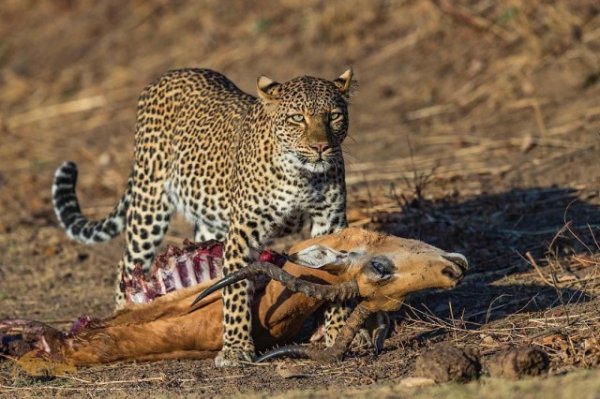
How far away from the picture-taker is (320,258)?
623 centimetres

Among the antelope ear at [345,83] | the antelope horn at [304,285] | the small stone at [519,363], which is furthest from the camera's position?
the antelope ear at [345,83]

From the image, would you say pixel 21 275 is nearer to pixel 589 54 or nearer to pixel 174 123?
pixel 174 123

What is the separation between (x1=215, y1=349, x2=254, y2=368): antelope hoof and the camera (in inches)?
263

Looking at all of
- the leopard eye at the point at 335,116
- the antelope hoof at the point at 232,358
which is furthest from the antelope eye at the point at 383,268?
the leopard eye at the point at 335,116

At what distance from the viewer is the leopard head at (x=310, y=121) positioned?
22.3 feet

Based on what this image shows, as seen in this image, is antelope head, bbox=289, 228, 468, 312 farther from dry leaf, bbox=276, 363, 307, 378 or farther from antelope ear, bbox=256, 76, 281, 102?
antelope ear, bbox=256, 76, 281, 102

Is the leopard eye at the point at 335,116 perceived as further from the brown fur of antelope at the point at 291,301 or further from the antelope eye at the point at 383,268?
the antelope eye at the point at 383,268

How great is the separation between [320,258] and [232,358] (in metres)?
0.87

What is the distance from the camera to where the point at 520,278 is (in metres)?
7.86

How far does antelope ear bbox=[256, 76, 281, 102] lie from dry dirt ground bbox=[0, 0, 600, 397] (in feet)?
4.79

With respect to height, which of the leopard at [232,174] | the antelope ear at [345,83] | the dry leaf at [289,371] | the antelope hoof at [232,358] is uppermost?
the antelope ear at [345,83]

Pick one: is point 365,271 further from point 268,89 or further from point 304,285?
point 268,89

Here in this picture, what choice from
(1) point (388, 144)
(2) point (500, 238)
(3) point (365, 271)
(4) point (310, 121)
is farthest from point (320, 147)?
(1) point (388, 144)

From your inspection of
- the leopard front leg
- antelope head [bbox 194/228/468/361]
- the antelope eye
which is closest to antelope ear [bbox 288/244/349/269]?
antelope head [bbox 194/228/468/361]
